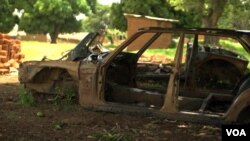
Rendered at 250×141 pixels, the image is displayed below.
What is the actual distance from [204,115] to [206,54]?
4446 millimetres

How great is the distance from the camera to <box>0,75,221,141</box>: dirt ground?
250 inches

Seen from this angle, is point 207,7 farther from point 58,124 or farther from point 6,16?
point 6,16

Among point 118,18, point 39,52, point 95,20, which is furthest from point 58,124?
point 95,20

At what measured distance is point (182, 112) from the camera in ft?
23.0

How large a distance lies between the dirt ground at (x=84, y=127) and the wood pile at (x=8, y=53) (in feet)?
23.5

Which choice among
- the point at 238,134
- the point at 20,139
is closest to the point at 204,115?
the point at 238,134

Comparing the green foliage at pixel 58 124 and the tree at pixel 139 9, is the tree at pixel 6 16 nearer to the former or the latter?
the tree at pixel 139 9

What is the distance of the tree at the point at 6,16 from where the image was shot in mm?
47781

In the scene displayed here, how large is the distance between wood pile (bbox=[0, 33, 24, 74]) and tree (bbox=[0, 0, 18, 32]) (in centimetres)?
3036

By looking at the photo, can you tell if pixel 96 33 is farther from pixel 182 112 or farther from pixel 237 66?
pixel 182 112

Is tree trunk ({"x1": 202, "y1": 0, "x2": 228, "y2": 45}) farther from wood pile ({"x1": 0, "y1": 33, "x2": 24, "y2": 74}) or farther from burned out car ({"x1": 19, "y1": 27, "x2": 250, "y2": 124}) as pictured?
burned out car ({"x1": 19, "y1": 27, "x2": 250, "y2": 124})

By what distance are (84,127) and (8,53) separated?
10506 millimetres

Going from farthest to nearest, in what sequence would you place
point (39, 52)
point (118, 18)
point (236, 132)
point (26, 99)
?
point (118, 18), point (39, 52), point (26, 99), point (236, 132)

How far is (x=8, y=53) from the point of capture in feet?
55.2
